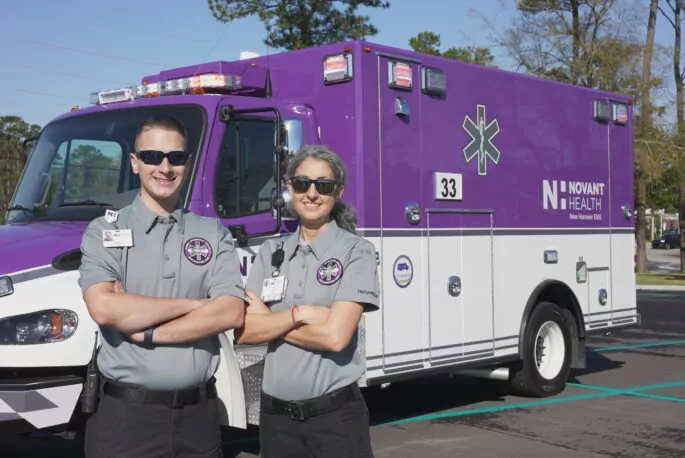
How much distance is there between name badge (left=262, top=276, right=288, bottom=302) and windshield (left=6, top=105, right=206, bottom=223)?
102 inches

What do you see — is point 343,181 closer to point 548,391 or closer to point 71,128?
point 71,128

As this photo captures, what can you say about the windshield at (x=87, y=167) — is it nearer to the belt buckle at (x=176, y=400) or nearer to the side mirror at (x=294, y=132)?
the side mirror at (x=294, y=132)

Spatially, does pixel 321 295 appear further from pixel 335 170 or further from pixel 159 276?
pixel 159 276

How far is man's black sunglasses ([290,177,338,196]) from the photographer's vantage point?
3.65m

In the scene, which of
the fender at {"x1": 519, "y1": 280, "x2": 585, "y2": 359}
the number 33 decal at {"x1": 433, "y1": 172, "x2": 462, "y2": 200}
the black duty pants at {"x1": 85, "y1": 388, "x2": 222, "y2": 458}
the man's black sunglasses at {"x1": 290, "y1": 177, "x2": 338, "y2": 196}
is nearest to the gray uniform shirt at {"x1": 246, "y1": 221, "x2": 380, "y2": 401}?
the man's black sunglasses at {"x1": 290, "y1": 177, "x2": 338, "y2": 196}

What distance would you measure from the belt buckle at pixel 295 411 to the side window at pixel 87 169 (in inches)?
123

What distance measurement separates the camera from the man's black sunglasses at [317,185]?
3648 millimetres

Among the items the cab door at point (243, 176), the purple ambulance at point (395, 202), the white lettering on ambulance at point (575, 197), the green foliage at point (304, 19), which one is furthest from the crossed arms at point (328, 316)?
the green foliage at point (304, 19)

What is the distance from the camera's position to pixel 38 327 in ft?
16.4

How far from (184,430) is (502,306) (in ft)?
17.6

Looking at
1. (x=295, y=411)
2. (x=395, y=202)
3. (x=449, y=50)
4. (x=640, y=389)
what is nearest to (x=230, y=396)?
(x=295, y=411)

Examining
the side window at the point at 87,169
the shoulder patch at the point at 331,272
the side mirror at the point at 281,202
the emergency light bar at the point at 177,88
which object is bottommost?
the shoulder patch at the point at 331,272

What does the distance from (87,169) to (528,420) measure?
4.35 meters

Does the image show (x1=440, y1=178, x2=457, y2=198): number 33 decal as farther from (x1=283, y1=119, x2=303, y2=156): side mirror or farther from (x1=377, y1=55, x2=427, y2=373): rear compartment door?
(x1=283, y1=119, x2=303, y2=156): side mirror
